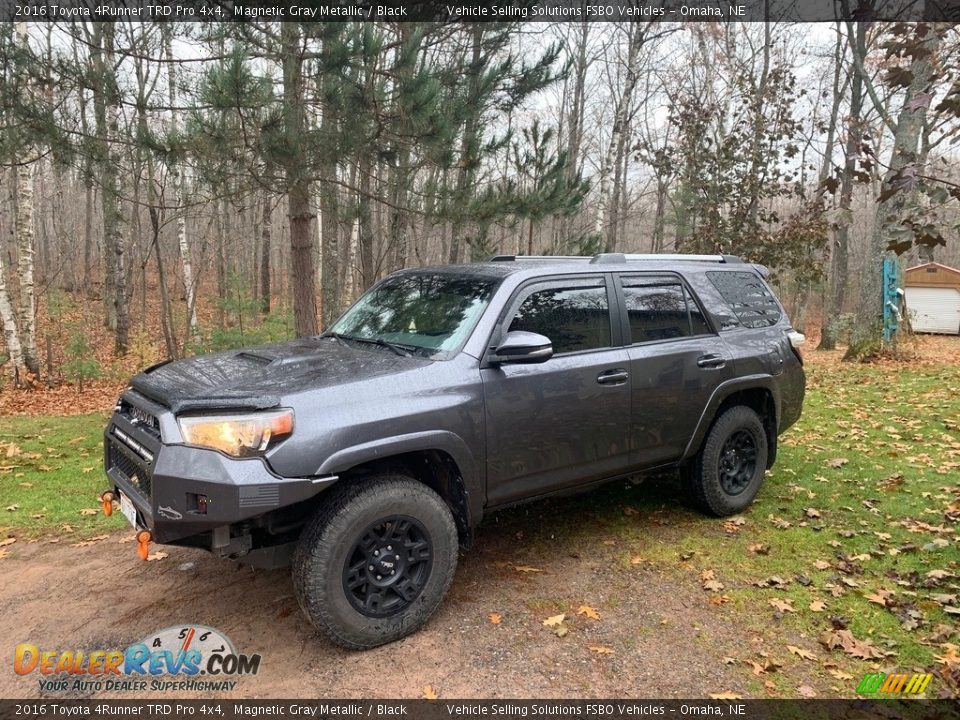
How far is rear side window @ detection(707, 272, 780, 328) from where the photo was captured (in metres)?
4.97

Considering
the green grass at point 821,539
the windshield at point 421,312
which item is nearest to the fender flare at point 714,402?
the green grass at point 821,539

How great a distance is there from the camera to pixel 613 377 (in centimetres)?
399

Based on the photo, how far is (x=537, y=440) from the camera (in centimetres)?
365

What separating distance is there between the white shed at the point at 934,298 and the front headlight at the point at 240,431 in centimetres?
2680

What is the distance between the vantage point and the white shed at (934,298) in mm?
23469

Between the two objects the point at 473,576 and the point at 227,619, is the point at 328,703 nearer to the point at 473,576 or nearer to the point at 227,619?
the point at 227,619

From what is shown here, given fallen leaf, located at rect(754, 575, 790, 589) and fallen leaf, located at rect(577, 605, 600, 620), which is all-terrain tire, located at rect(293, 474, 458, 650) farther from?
fallen leaf, located at rect(754, 575, 790, 589)

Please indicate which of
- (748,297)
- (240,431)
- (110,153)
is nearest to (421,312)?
(240,431)

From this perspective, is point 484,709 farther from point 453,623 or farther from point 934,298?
point 934,298

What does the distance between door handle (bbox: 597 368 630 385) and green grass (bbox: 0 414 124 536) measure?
399 cm

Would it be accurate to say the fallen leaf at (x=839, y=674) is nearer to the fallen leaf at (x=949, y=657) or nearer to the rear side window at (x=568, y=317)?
the fallen leaf at (x=949, y=657)

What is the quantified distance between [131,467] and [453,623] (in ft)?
6.32

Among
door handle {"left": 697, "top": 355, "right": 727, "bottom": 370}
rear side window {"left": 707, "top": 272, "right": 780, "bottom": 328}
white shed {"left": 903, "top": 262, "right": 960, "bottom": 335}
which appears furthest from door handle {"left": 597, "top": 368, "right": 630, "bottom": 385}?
white shed {"left": 903, "top": 262, "right": 960, "bottom": 335}

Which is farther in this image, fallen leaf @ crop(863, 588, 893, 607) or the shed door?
the shed door
